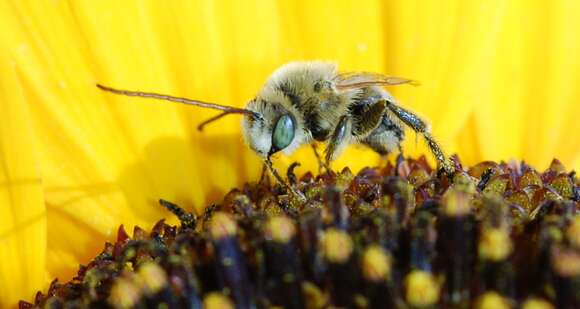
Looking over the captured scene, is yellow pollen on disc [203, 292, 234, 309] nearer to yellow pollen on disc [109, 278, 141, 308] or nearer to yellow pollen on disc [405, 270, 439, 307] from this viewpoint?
yellow pollen on disc [109, 278, 141, 308]

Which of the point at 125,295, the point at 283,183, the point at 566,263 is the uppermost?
the point at 283,183

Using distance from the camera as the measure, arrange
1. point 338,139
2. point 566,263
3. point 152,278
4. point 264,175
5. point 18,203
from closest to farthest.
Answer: point 566,263 → point 152,278 → point 18,203 → point 338,139 → point 264,175

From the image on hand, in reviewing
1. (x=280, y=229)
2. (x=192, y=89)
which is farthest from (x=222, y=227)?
(x=192, y=89)

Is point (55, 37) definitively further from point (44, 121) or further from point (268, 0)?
point (268, 0)

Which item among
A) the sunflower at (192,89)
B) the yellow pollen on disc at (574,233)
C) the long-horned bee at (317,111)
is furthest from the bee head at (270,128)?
the yellow pollen on disc at (574,233)

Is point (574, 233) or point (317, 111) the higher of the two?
point (317, 111)

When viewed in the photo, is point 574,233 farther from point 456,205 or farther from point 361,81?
point 361,81

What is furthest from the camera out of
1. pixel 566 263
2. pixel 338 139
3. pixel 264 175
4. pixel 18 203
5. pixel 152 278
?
pixel 264 175
